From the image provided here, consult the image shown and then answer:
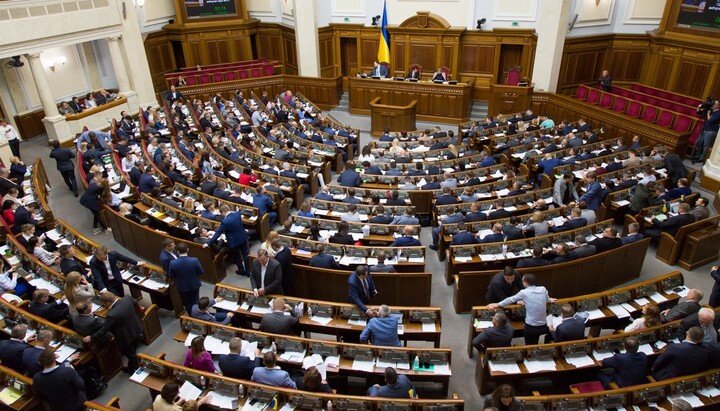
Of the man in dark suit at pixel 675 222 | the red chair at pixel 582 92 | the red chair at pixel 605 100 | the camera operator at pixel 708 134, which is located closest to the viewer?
the man in dark suit at pixel 675 222

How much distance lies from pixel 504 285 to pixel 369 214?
373cm

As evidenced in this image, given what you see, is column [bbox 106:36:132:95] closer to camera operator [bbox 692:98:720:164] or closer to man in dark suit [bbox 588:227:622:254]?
man in dark suit [bbox 588:227:622:254]

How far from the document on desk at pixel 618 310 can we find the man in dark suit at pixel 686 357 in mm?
1132

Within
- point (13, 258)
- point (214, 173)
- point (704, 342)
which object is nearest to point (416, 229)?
point (704, 342)

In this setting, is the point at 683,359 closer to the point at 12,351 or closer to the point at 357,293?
the point at 357,293

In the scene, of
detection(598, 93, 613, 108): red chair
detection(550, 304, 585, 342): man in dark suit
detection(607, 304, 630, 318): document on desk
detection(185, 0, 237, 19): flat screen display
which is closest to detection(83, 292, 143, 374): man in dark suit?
detection(550, 304, 585, 342): man in dark suit

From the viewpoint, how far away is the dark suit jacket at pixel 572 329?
6230mm

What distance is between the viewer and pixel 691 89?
16.1m

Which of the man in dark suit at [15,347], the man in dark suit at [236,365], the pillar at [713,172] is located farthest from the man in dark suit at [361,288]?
the pillar at [713,172]

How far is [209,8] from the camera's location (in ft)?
74.3

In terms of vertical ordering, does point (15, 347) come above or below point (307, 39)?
below

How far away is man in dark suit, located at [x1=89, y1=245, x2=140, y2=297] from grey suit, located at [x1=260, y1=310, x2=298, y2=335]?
9.89 feet

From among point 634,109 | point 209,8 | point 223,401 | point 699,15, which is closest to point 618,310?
point 223,401

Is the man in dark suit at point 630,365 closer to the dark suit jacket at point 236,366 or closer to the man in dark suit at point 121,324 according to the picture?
the dark suit jacket at point 236,366
